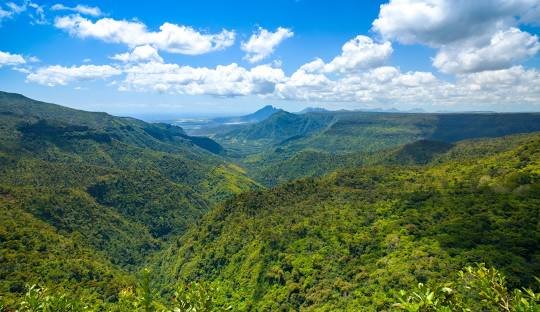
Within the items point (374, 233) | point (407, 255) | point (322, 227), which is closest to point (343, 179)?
point (322, 227)

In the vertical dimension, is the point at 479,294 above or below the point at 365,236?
above

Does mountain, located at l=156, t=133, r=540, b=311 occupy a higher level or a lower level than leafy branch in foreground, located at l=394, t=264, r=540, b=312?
lower

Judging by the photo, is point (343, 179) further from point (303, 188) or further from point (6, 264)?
point (6, 264)

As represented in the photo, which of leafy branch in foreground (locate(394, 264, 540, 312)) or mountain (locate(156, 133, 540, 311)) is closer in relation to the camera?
leafy branch in foreground (locate(394, 264, 540, 312))

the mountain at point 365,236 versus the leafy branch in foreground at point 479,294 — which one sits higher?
the leafy branch in foreground at point 479,294

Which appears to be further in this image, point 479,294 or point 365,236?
point 365,236

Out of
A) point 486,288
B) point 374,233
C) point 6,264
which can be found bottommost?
point 6,264

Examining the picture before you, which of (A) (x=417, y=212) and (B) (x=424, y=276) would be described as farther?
(A) (x=417, y=212)

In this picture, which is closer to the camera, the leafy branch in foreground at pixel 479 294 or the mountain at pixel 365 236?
the leafy branch in foreground at pixel 479 294
